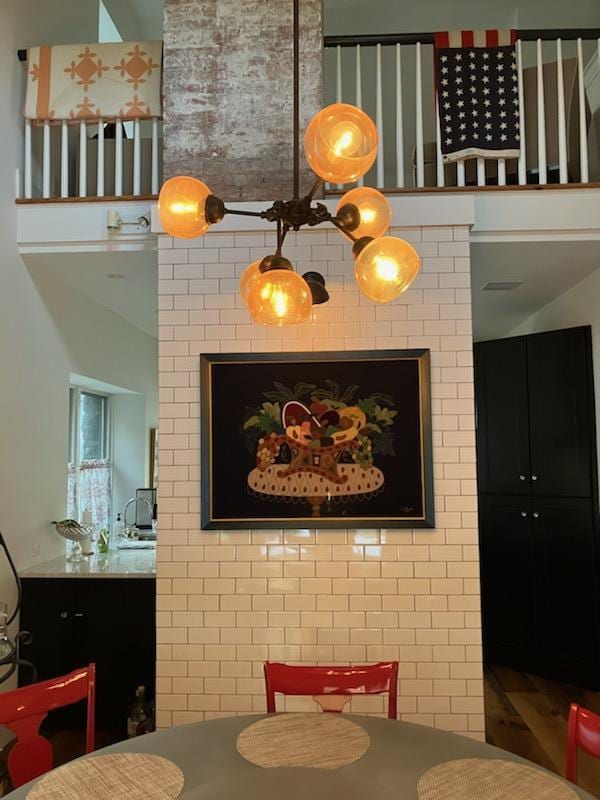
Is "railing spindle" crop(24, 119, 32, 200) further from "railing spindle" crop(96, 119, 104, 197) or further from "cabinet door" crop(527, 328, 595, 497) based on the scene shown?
"cabinet door" crop(527, 328, 595, 497)

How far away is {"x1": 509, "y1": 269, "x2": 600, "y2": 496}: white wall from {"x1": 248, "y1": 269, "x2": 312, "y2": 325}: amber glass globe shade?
2939 mm

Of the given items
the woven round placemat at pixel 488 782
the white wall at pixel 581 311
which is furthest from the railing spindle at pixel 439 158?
the woven round placemat at pixel 488 782

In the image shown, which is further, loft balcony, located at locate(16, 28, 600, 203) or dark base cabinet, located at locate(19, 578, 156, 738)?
dark base cabinet, located at locate(19, 578, 156, 738)

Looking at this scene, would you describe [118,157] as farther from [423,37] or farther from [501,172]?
[501,172]

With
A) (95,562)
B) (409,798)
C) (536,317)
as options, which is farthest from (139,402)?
(409,798)

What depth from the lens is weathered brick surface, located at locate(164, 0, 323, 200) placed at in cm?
287

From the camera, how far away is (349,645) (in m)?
2.67

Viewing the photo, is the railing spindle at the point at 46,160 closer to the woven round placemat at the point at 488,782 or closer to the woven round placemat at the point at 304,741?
the woven round placemat at the point at 304,741

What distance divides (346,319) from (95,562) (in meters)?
2.21

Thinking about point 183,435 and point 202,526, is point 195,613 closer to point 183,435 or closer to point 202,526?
point 202,526

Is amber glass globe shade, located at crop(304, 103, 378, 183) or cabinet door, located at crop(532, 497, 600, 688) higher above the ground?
amber glass globe shade, located at crop(304, 103, 378, 183)

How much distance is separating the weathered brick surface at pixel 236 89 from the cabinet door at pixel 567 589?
278 cm

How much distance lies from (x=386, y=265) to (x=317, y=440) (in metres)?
1.46

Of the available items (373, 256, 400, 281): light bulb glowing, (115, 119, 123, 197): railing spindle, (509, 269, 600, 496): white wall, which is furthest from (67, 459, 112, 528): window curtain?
(509, 269, 600, 496): white wall
